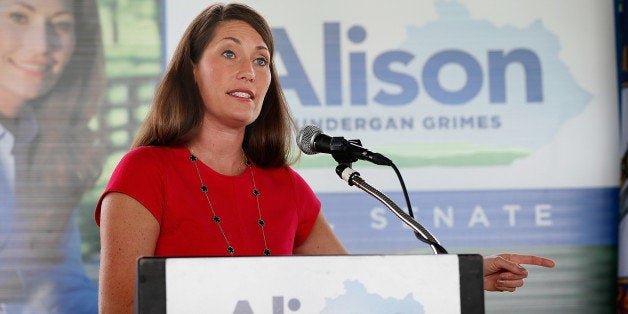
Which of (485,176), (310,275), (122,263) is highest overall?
(310,275)

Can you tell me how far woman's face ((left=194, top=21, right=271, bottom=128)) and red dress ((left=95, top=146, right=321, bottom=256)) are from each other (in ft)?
0.47

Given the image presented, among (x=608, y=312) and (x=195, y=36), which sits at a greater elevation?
(x=195, y=36)

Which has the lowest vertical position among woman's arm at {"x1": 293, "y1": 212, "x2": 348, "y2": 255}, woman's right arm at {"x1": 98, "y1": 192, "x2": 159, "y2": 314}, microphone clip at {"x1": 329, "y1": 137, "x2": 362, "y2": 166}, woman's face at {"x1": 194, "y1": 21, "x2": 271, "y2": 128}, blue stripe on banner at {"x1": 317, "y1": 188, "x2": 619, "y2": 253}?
blue stripe on banner at {"x1": 317, "y1": 188, "x2": 619, "y2": 253}

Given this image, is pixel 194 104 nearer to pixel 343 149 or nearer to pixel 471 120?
pixel 343 149

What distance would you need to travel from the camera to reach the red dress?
74.5 inches

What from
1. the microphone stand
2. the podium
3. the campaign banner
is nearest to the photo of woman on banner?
the campaign banner

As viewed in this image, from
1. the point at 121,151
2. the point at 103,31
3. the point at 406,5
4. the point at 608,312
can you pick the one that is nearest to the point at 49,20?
the point at 103,31

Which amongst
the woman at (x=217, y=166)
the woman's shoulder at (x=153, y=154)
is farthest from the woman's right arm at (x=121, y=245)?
the woman's shoulder at (x=153, y=154)

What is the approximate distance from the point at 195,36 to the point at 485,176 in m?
2.00

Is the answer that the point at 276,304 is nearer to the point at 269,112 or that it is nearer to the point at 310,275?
the point at 310,275

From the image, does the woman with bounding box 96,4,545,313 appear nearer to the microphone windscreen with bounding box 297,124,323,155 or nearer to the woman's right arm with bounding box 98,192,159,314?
the woman's right arm with bounding box 98,192,159,314

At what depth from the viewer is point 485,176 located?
12.4ft

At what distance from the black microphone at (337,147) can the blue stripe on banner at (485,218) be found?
6.34ft

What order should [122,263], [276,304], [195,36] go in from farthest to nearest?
[195,36] < [122,263] < [276,304]
